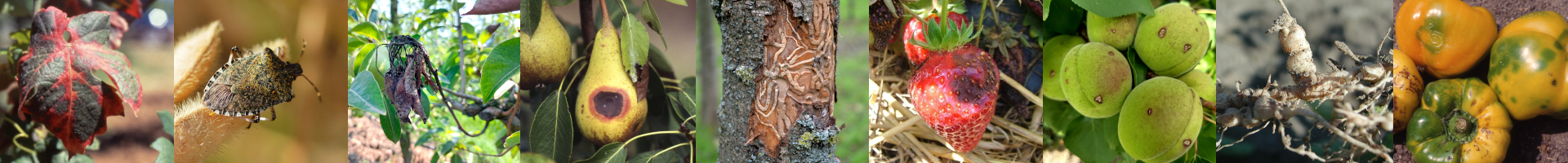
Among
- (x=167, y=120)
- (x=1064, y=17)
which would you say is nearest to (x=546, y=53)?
(x=167, y=120)

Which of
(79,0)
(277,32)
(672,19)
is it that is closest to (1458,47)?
(672,19)

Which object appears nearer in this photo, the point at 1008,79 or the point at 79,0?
the point at 1008,79

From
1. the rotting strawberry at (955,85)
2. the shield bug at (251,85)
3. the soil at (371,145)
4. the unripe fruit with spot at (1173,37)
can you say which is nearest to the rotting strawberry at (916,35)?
the rotting strawberry at (955,85)

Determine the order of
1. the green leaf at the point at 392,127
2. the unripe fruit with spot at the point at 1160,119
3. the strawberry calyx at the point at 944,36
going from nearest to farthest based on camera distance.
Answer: the strawberry calyx at the point at 944,36 < the unripe fruit with spot at the point at 1160,119 < the green leaf at the point at 392,127

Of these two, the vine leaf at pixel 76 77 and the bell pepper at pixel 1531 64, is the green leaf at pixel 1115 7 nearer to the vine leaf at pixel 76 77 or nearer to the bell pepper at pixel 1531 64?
Result: the bell pepper at pixel 1531 64

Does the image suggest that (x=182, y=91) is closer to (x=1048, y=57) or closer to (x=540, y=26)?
(x=540, y=26)
